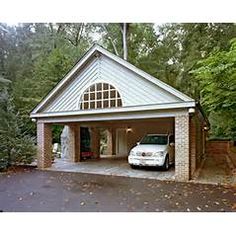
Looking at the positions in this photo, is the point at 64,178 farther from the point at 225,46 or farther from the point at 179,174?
the point at 225,46

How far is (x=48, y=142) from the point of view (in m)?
12.7

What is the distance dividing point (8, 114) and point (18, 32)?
14.6 meters

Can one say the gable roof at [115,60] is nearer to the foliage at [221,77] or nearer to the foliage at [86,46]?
A: the foliage at [221,77]

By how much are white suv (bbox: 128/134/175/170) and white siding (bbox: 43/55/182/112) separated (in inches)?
83.2

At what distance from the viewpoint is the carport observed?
31.6ft

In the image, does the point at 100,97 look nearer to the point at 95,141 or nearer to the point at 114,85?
the point at 114,85

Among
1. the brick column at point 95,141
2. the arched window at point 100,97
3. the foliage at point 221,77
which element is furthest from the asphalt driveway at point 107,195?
the brick column at point 95,141

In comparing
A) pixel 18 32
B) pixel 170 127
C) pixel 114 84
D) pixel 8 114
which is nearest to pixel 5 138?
pixel 8 114

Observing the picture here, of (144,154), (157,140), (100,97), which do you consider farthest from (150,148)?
(100,97)

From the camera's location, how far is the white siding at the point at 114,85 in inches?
404

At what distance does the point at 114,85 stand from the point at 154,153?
293cm

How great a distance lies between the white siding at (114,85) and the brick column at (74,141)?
2477 mm

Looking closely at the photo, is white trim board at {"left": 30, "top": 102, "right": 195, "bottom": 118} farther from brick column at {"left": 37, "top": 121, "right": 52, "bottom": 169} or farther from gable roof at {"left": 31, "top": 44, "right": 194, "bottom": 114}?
brick column at {"left": 37, "top": 121, "right": 52, "bottom": 169}

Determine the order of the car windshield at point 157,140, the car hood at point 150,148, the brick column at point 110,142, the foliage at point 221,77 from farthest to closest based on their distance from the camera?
the brick column at point 110,142 < the car windshield at point 157,140 < the car hood at point 150,148 < the foliage at point 221,77
